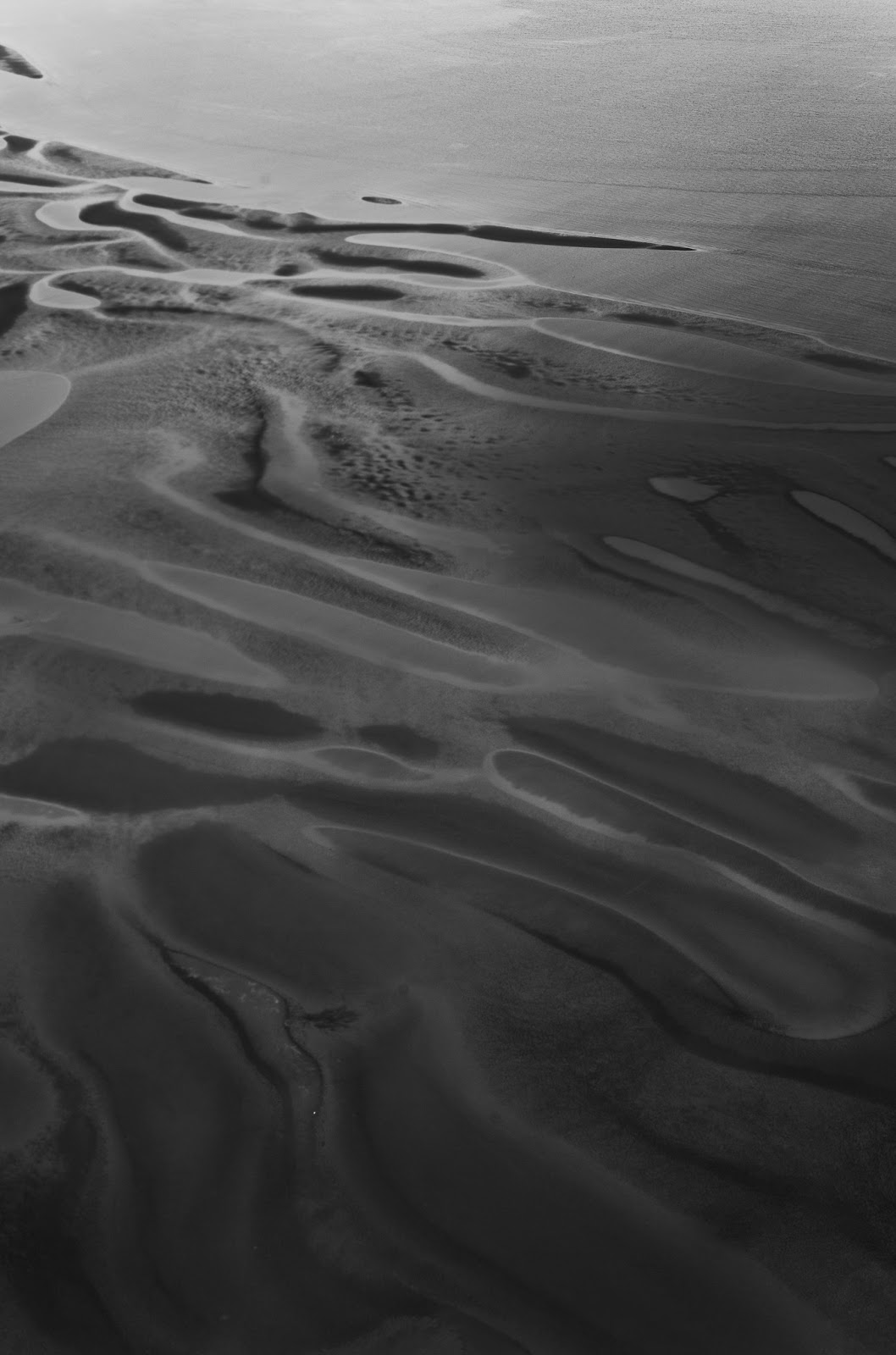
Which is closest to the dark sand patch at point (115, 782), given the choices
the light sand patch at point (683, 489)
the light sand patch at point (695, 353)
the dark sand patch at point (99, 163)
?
the light sand patch at point (683, 489)

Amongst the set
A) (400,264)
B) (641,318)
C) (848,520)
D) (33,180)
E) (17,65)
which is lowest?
(848,520)

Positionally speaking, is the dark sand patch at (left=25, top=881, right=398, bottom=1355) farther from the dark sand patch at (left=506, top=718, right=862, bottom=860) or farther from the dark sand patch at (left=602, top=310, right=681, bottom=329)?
the dark sand patch at (left=602, top=310, right=681, bottom=329)

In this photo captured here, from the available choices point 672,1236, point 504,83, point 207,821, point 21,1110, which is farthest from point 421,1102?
point 504,83

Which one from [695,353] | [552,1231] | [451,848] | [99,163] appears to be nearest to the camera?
[552,1231]

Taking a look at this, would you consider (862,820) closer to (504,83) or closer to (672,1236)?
(672,1236)

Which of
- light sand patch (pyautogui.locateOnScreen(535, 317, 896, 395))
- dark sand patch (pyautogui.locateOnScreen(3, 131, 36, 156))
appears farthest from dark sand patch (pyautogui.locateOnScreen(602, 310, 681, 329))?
dark sand patch (pyautogui.locateOnScreen(3, 131, 36, 156))

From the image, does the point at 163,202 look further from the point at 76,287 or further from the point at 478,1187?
the point at 478,1187

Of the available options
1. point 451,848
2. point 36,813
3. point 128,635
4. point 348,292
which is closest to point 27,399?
point 348,292
